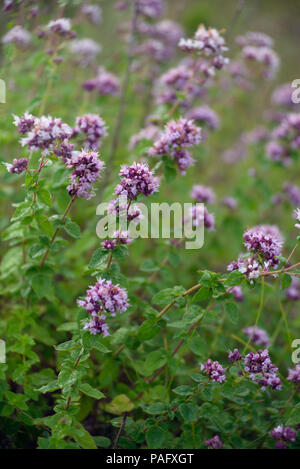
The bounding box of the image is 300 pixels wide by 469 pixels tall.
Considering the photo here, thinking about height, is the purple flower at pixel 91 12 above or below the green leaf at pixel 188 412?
above

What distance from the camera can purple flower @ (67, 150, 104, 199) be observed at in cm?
218

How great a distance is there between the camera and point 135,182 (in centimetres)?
217

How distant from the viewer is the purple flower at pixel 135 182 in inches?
86.0

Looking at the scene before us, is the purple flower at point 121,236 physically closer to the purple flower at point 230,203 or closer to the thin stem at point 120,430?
the thin stem at point 120,430

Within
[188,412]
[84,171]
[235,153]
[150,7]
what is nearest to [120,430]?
[188,412]

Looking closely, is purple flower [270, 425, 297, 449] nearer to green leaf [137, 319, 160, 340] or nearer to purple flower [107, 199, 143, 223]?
green leaf [137, 319, 160, 340]

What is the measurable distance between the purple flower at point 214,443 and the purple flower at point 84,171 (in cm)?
157

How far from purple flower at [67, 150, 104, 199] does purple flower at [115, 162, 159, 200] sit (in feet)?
0.46

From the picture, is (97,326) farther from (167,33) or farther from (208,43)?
(167,33)

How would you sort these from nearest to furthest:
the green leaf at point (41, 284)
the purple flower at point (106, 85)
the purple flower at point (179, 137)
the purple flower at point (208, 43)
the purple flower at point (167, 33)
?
the green leaf at point (41, 284)
the purple flower at point (179, 137)
the purple flower at point (208, 43)
the purple flower at point (106, 85)
the purple flower at point (167, 33)

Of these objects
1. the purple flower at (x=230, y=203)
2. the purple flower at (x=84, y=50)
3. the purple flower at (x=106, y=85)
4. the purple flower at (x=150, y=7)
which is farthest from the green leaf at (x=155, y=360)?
the purple flower at (x=150, y=7)

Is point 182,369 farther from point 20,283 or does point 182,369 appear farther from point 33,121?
point 33,121
